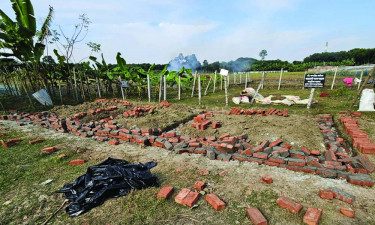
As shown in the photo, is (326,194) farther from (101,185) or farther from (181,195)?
(101,185)

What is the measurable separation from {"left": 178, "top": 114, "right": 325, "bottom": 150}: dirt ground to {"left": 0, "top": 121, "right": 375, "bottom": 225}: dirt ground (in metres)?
1.23

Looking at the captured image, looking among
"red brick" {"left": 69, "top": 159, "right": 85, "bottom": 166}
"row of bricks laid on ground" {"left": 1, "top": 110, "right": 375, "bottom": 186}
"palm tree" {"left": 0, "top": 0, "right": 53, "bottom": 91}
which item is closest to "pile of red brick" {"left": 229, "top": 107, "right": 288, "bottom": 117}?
"row of bricks laid on ground" {"left": 1, "top": 110, "right": 375, "bottom": 186}

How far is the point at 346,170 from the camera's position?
3002 mm

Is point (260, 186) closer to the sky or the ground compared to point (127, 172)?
closer to the ground

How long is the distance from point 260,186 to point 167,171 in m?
1.48

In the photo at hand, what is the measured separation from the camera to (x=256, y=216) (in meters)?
2.07

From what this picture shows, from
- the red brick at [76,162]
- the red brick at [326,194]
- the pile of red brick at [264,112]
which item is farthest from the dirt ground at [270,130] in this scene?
the red brick at [76,162]

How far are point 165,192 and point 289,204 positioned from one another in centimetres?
150

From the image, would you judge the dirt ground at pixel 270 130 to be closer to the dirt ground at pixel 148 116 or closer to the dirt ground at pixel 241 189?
the dirt ground at pixel 148 116

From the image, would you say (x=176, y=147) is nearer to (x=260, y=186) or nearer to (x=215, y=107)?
(x=260, y=186)

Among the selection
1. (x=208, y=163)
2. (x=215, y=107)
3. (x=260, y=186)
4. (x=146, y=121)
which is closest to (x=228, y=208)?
(x=260, y=186)

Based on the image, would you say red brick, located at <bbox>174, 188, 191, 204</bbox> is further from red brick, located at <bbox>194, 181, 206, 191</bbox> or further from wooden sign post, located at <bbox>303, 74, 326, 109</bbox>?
wooden sign post, located at <bbox>303, 74, 326, 109</bbox>

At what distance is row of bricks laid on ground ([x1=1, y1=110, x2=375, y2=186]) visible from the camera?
297cm

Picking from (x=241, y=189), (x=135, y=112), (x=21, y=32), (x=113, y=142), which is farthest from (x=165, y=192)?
(x=21, y=32)
